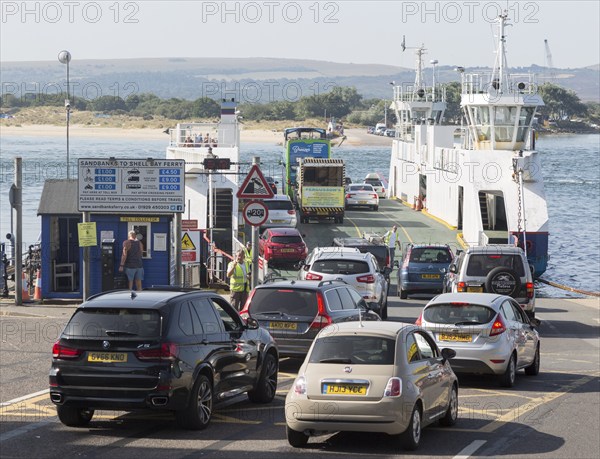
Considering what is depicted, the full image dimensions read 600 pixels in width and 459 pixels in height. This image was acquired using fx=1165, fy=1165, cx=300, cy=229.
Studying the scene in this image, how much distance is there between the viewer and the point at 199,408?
13.0m

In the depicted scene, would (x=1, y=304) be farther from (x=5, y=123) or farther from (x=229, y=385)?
(x=5, y=123)

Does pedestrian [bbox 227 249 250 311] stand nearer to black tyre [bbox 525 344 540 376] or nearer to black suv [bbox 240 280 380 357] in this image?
black suv [bbox 240 280 380 357]

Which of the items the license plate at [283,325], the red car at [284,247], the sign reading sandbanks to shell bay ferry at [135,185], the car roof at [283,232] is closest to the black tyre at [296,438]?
the license plate at [283,325]

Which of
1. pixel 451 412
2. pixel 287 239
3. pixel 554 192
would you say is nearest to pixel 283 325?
pixel 451 412

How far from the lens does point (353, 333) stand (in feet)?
41.6

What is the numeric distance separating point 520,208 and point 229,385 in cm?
2963

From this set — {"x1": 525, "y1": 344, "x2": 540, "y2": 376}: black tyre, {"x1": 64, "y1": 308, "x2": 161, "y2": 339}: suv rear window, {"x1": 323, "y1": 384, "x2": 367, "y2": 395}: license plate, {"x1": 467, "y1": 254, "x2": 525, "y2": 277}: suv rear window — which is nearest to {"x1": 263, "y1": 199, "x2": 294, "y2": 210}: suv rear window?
{"x1": 467, "y1": 254, "x2": 525, "y2": 277}: suv rear window

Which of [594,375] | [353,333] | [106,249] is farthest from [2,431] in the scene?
[106,249]

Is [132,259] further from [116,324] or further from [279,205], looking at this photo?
[279,205]

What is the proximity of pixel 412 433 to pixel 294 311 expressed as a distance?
5890 mm

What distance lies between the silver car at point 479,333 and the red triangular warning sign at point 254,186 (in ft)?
20.0

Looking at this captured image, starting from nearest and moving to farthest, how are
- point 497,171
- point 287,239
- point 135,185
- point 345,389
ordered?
point 345,389 < point 135,185 < point 287,239 < point 497,171

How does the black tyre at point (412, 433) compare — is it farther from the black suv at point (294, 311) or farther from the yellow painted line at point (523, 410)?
the black suv at point (294, 311)

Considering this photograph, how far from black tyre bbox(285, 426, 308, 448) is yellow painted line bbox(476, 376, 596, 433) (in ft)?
7.91
